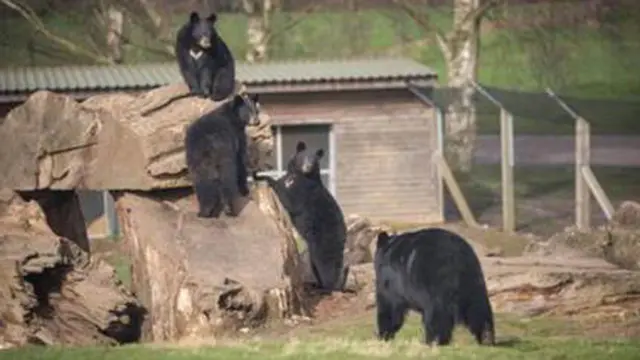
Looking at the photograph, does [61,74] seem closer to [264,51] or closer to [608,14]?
[264,51]

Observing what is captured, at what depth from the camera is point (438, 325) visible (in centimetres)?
1336

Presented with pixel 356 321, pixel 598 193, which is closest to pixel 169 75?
pixel 598 193

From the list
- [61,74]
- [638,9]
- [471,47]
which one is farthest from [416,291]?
[638,9]

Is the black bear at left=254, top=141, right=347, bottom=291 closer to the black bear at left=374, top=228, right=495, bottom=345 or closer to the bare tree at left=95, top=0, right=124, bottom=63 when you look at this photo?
the black bear at left=374, top=228, right=495, bottom=345

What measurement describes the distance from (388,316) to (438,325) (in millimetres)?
880

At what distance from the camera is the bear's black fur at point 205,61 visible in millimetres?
20344

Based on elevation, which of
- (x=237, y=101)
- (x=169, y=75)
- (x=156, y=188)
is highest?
(x=169, y=75)

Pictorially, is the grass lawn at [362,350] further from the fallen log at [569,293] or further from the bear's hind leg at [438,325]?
the fallen log at [569,293]

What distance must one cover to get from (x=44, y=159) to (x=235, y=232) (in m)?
2.72

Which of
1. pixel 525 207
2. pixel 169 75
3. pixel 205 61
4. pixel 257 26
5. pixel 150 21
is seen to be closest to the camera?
pixel 205 61

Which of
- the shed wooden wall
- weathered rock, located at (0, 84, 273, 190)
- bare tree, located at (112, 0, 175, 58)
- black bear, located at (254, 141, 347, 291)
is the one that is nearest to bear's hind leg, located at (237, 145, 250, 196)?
weathered rock, located at (0, 84, 273, 190)

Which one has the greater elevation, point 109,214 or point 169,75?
point 169,75

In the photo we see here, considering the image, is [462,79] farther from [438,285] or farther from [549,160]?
[438,285]

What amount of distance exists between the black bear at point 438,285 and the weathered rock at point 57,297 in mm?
4507
